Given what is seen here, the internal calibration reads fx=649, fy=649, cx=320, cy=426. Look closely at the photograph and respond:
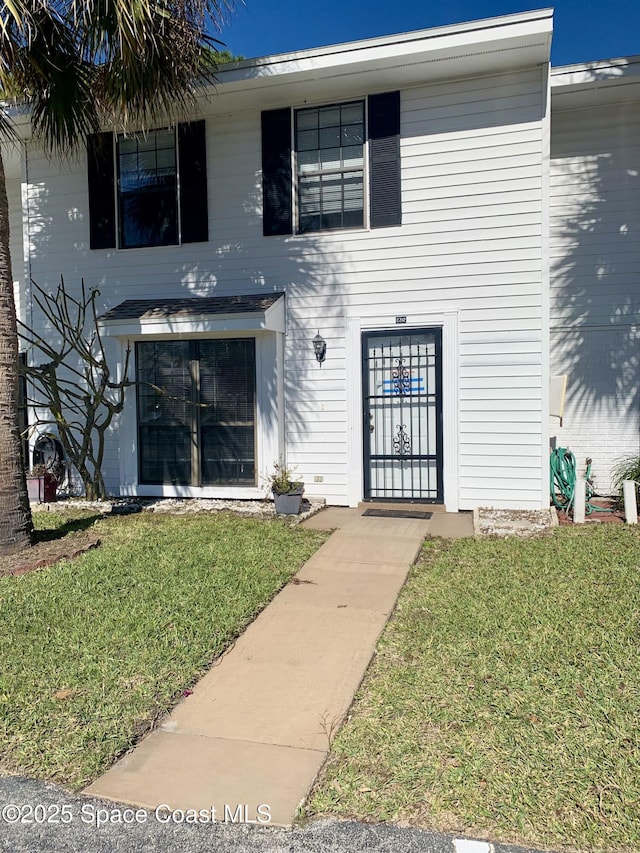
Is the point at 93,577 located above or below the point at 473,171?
below

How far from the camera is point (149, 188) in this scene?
8.79 meters

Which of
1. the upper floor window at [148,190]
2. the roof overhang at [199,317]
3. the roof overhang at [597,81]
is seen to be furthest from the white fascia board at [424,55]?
the roof overhang at [199,317]

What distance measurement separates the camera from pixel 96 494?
8531mm

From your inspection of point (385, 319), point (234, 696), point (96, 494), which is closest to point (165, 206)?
point (385, 319)

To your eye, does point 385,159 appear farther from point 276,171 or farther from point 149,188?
point 149,188

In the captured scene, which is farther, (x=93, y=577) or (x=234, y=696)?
(x=93, y=577)

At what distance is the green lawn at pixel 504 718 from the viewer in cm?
244

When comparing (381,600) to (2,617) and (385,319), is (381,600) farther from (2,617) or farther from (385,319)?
(385,319)

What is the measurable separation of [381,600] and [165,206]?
20.8ft

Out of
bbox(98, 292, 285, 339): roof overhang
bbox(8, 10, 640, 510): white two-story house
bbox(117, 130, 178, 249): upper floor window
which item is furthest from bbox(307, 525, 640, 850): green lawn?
bbox(117, 130, 178, 249): upper floor window

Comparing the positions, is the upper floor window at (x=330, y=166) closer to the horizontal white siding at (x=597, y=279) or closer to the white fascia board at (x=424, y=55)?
the white fascia board at (x=424, y=55)

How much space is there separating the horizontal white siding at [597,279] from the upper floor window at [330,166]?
270cm

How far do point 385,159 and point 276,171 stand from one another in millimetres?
1410

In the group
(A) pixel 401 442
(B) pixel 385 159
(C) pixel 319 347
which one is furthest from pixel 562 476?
(B) pixel 385 159
